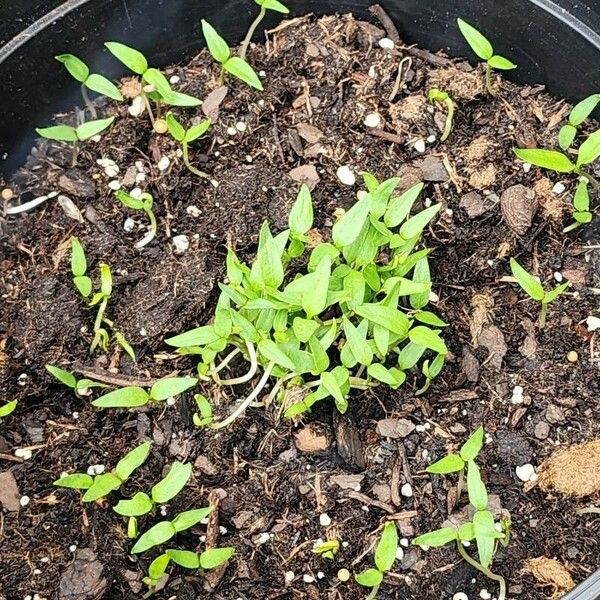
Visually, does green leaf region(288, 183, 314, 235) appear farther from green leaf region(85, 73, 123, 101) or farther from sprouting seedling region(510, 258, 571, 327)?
green leaf region(85, 73, 123, 101)

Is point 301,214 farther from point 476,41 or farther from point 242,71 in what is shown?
point 476,41

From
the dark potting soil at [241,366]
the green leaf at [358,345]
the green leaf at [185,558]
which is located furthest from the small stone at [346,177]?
the green leaf at [185,558]

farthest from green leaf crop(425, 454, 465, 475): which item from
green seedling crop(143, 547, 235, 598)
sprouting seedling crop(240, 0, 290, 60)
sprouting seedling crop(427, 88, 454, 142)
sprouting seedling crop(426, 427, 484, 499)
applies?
sprouting seedling crop(240, 0, 290, 60)

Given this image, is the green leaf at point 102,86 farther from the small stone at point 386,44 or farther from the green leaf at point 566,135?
the green leaf at point 566,135

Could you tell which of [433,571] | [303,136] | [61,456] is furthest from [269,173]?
[433,571]

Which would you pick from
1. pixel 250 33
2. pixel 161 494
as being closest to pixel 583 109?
pixel 250 33

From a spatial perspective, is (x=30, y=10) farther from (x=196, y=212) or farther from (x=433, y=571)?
(x=433, y=571)
